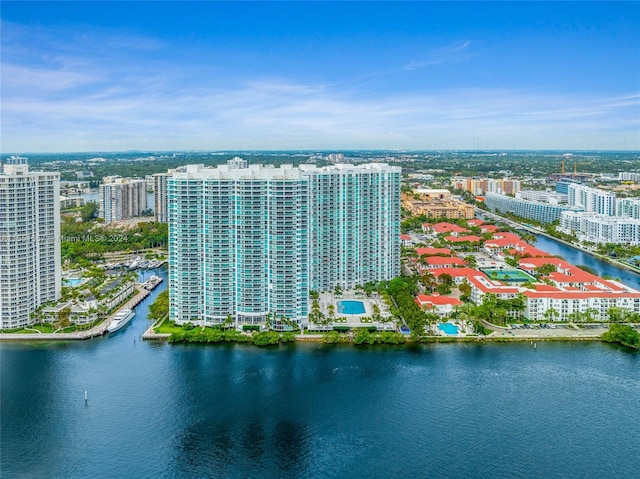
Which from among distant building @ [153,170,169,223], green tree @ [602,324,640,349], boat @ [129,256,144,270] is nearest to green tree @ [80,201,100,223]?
distant building @ [153,170,169,223]

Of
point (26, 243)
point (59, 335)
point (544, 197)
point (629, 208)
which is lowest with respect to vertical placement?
point (59, 335)

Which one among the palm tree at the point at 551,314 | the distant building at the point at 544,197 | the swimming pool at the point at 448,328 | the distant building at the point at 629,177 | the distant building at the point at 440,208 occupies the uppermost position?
the distant building at the point at 629,177

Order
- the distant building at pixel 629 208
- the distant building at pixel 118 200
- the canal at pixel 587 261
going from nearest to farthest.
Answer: the canal at pixel 587 261, the distant building at pixel 629 208, the distant building at pixel 118 200

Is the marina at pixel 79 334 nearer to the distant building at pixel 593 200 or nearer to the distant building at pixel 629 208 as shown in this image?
the distant building at pixel 629 208

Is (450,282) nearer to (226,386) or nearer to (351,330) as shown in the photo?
(351,330)

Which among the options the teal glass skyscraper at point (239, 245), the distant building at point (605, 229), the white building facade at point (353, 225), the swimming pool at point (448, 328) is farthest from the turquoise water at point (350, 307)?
the distant building at point (605, 229)

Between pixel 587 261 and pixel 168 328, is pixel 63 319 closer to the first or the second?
pixel 168 328

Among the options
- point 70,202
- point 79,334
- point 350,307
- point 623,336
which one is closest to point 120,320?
point 79,334
